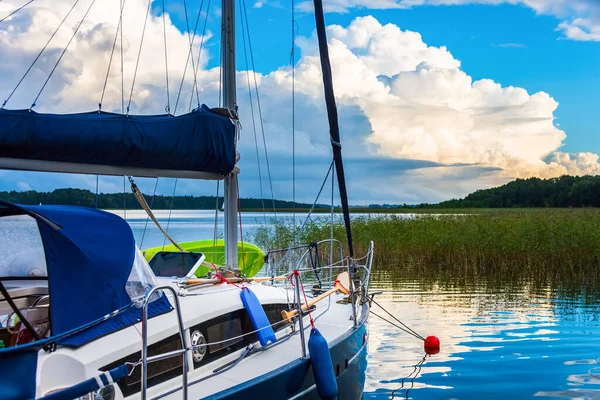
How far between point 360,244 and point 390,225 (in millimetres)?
1419

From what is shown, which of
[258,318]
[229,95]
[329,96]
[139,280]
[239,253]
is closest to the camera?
[139,280]

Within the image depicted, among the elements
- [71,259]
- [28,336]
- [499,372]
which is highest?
[71,259]

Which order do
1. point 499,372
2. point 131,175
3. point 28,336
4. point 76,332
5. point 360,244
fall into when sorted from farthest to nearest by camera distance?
1. point 360,244
2. point 499,372
3. point 131,175
4. point 28,336
5. point 76,332

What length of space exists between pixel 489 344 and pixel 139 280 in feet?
25.8

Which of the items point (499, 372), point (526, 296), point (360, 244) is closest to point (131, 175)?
point (499, 372)

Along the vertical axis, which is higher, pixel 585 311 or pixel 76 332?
pixel 76 332

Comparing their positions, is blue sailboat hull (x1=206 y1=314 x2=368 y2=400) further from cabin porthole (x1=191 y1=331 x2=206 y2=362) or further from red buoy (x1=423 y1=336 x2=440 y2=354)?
red buoy (x1=423 y1=336 x2=440 y2=354)

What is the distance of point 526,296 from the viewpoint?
16203mm

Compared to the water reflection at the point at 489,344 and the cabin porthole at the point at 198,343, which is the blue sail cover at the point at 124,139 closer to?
the cabin porthole at the point at 198,343

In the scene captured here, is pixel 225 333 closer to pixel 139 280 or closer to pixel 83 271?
pixel 139 280

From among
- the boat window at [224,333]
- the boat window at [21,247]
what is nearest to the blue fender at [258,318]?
the boat window at [224,333]

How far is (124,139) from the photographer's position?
7.12 meters

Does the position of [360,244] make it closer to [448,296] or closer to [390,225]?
[390,225]

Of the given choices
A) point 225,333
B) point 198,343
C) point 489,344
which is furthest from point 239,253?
point 198,343
